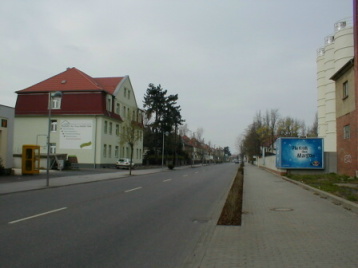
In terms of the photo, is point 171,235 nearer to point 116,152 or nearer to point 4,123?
point 4,123

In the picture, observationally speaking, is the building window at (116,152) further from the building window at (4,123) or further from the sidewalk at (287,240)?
the sidewalk at (287,240)

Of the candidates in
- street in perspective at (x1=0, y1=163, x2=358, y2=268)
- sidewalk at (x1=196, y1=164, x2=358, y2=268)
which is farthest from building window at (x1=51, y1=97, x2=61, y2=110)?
sidewalk at (x1=196, y1=164, x2=358, y2=268)

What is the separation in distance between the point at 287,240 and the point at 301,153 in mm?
23225

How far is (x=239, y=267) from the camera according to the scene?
532 cm

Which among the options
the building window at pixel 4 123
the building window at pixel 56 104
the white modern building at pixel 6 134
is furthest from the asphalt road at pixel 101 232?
the building window at pixel 56 104

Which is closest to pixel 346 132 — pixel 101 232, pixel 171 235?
pixel 171 235

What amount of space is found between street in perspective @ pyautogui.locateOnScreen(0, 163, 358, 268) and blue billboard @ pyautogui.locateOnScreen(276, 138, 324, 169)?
17.1m

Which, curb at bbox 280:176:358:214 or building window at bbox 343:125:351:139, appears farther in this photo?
building window at bbox 343:125:351:139

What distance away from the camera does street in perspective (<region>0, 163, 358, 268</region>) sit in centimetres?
573

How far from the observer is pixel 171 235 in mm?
7770

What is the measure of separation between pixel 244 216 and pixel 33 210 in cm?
603

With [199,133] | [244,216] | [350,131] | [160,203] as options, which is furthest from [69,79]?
[199,133]

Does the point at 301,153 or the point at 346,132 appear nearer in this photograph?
the point at 346,132

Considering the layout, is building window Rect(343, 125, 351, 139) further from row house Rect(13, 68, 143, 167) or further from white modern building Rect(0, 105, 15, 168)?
row house Rect(13, 68, 143, 167)
